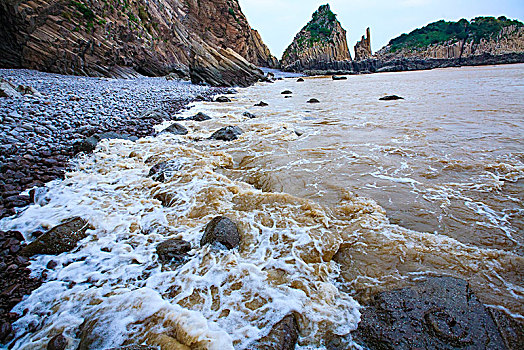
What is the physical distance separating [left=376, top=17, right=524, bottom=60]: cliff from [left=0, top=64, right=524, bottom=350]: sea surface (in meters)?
106

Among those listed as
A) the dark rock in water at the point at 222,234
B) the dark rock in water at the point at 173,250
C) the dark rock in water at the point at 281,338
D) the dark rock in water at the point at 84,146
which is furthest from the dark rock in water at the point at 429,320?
the dark rock in water at the point at 84,146

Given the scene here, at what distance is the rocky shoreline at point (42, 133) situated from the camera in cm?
277

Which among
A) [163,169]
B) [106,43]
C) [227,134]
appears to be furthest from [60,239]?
[106,43]

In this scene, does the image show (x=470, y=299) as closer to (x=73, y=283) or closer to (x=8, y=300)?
(x=73, y=283)

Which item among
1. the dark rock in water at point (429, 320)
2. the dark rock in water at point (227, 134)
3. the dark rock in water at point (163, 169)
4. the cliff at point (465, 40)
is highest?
the cliff at point (465, 40)

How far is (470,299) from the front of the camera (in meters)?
2.27

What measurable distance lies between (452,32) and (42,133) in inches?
5444

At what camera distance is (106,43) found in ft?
64.8

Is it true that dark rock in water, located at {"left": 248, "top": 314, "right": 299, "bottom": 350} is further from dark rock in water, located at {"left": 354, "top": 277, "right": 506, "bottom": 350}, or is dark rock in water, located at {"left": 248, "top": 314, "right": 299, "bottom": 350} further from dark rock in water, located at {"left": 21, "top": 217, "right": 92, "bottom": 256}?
dark rock in water, located at {"left": 21, "top": 217, "right": 92, "bottom": 256}

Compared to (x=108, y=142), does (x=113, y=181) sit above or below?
below

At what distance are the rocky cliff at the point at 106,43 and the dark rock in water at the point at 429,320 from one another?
22.4m

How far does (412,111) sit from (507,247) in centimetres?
993

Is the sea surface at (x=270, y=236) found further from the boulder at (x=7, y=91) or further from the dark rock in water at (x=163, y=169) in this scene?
the boulder at (x=7, y=91)

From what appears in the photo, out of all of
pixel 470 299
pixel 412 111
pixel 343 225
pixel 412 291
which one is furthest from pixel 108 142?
pixel 412 111
